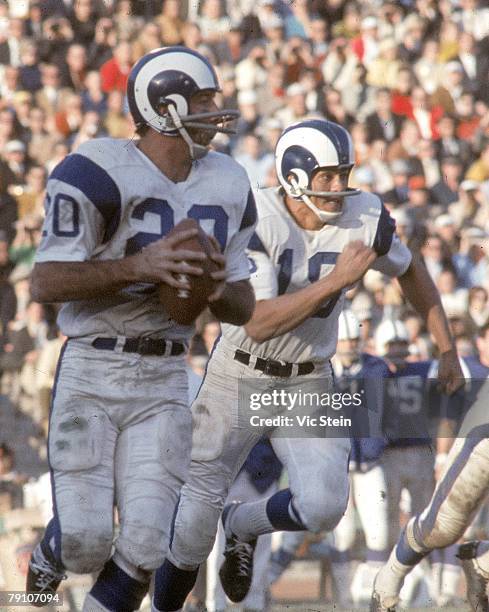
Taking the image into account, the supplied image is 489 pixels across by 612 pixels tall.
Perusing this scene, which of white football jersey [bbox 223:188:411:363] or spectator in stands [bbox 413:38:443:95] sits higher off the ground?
spectator in stands [bbox 413:38:443:95]

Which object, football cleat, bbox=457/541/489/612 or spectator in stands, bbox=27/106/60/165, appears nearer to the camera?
football cleat, bbox=457/541/489/612

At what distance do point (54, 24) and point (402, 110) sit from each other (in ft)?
8.89

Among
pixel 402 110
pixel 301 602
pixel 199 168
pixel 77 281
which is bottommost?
pixel 301 602

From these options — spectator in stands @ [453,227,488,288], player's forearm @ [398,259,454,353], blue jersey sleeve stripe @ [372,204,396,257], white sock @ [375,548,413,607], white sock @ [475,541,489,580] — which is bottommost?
white sock @ [375,548,413,607]

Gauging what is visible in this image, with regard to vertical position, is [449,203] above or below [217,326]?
above

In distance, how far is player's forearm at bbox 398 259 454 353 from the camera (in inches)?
224

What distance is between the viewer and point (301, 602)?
6707 millimetres

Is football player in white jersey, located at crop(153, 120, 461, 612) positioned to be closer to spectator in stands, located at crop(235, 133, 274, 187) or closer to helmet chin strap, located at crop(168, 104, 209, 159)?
helmet chin strap, located at crop(168, 104, 209, 159)

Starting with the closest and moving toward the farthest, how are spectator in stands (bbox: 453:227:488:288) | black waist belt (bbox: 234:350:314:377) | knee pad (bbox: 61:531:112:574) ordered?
knee pad (bbox: 61:531:112:574) < black waist belt (bbox: 234:350:314:377) < spectator in stands (bbox: 453:227:488:288)

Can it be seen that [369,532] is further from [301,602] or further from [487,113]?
[487,113]

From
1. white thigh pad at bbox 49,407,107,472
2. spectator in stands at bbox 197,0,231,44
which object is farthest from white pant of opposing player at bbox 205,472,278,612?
spectator in stands at bbox 197,0,231,44

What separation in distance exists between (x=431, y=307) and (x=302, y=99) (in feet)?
15.0

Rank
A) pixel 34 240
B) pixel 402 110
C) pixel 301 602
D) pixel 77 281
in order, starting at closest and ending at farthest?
pixel 77 281, pixel 301 602, pixel 34 240, pixel 402 110

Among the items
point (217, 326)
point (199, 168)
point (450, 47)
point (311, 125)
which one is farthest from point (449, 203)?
point (199, 168)
